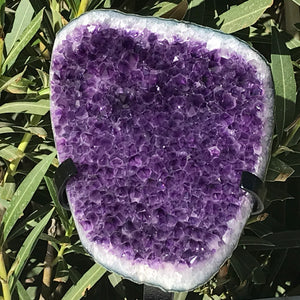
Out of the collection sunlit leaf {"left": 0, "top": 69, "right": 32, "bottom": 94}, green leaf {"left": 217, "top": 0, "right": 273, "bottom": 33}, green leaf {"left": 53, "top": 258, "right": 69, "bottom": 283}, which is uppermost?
green leaf {"left": 217, "top": 0, "right": 273, "bottom": 33}

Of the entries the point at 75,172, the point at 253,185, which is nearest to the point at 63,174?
the point at 75,172

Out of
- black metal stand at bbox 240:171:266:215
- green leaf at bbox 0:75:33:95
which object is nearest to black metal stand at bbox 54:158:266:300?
black metal stand at bbox 240:171:266:215

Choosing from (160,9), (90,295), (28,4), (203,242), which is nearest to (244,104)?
(203,242)

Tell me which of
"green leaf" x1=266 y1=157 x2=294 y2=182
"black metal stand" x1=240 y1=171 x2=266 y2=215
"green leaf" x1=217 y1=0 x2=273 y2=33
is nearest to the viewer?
"black metal stand" x1=240 y1=171 x2=266 y2=215

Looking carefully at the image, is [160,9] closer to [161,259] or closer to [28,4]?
[28,4]

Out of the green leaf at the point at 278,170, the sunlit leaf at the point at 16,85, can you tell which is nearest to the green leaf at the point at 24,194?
the sunlit leaf at the point at 16,85

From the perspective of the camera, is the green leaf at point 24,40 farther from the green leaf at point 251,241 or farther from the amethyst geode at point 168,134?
the green leaf at point 251,241

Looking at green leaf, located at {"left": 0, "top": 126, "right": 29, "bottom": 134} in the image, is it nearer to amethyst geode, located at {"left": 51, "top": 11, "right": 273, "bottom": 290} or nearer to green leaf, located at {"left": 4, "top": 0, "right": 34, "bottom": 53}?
green leaf, located at {"left": 4, "top": 0, "right": 34, "bottom": 53}

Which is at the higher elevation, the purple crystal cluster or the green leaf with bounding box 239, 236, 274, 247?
the purple crystal cluster
